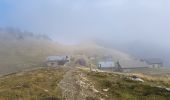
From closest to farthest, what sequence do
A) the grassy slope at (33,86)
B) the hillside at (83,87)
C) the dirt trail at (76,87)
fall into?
the dirt trail at (76,87)
the hillside at (83,87)
the grassy slope at (33,86)

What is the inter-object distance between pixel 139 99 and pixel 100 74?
11955 mm

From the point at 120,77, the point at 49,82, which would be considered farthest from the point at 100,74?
the point at 49,82

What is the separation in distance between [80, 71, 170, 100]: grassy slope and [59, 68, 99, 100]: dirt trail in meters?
1.16

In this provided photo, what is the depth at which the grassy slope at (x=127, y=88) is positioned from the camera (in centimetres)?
4280

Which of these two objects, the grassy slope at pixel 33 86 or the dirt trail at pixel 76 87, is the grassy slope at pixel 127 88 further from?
the grassy slope at pixel 33 86

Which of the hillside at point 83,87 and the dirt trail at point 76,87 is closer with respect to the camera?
the dirt trail at point 76,87

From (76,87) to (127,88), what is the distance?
6852mm

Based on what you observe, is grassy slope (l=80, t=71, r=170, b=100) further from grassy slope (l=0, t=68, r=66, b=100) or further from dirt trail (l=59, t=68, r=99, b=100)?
grassy slope (l=0, t=68, r=66, b=100)

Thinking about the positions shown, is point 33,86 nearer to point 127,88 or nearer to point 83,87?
point 83,87

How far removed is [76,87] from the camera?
151 ft

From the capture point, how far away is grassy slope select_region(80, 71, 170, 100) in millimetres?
42797

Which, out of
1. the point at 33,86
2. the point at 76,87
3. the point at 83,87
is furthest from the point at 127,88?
the point at 33,86

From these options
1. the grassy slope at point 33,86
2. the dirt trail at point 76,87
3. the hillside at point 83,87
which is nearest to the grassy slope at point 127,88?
the hillside at point 83,87

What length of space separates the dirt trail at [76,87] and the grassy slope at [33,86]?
91cm
